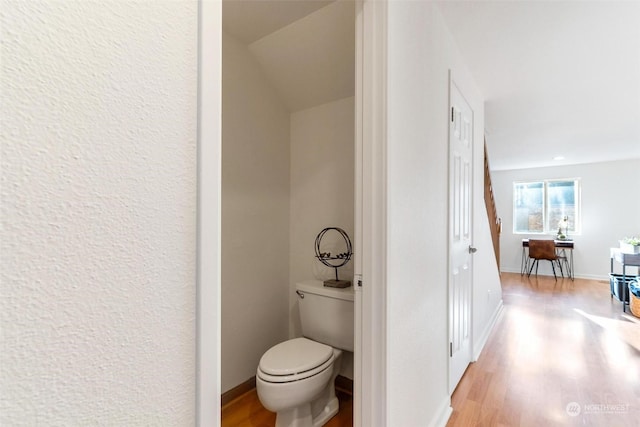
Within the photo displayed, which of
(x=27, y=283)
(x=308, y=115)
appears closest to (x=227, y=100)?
(x=308, y=115)

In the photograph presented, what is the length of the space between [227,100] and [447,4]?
1.32 m

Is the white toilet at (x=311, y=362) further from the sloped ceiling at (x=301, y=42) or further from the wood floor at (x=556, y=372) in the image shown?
the sloped ceiling at (x=301, y=42)

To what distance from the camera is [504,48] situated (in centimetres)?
198

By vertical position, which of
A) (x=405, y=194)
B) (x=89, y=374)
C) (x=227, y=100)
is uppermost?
(x=227, y=100)

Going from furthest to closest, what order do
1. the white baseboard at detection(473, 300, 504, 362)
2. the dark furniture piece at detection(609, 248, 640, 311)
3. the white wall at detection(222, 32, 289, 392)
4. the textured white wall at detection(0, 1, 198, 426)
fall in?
the dark furniture piece at detection(609, 248, 640, 311), the white baseboard at detection(473, 300, 504, 362), the white wall at detection(222, 32, 289, 392), the textured white wall at detection(0, 1, 198, 426)

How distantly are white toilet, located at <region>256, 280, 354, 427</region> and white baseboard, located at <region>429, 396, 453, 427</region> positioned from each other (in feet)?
1.75

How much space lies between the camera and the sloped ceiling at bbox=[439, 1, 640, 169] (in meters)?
1.64


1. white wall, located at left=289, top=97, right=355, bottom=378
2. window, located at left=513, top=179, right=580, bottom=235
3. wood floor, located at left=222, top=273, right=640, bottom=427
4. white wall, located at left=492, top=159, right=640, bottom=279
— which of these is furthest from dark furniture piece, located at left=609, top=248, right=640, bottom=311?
white wall, located at left=289, top=97, right=355, bottom=378

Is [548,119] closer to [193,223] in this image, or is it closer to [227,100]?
[227,100]

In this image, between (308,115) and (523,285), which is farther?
(523,285)

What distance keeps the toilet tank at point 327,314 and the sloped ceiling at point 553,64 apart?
5.53 feet

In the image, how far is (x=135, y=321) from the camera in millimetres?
425

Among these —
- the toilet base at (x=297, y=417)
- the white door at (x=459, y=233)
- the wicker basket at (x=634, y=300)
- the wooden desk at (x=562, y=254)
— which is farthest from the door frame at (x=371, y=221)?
the wooden desk at (x=562, y=254)

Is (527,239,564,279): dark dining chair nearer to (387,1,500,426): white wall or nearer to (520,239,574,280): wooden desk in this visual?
Result: (520,239,574,280): wooden desk
